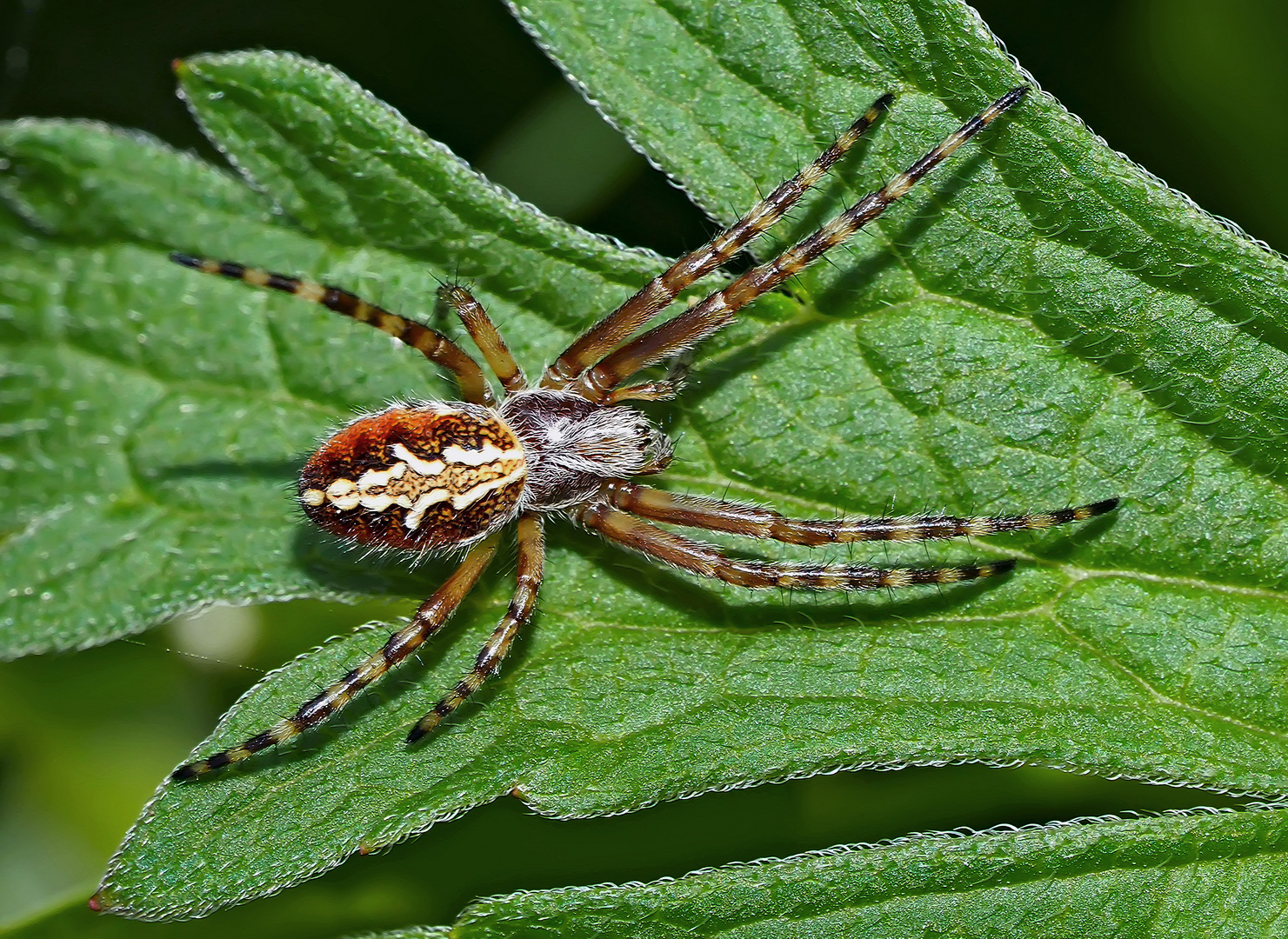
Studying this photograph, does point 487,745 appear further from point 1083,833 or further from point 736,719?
point 1083,833

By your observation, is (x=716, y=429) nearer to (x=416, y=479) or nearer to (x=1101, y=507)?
(x=416, y=479)

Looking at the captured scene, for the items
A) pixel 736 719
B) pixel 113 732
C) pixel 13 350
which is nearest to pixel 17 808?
pixel 113 732

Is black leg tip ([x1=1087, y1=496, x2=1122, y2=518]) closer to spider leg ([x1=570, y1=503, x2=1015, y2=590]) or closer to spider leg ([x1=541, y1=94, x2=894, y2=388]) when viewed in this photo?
spider leg ([x1=570, y1=503, x2=1015, y2=590])

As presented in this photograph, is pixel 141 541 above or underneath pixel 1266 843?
above

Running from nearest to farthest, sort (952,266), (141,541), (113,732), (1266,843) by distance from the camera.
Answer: (1266,843)
(952,266)
(141,541)
(113,732)

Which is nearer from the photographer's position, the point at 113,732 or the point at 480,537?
the point at 480,537

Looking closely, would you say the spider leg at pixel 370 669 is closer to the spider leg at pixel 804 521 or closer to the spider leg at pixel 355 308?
the spider leg at pixel 804 521

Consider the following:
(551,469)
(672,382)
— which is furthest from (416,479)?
(672,382)

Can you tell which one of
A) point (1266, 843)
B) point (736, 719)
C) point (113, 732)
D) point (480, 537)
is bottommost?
point (1266, 843)
